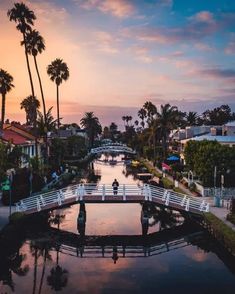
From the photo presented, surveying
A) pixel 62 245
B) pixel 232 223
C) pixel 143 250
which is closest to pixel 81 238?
pixel 62 245

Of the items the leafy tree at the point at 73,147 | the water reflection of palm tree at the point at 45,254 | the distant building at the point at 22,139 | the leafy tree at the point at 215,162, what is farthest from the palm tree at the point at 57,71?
the water reflection of palm tree at the point at 45,254

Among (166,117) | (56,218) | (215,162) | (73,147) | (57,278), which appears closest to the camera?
(57,278)

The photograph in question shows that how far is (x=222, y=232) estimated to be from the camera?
33.9 metres

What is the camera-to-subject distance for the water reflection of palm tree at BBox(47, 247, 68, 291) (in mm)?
26942

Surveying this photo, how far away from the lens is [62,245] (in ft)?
123

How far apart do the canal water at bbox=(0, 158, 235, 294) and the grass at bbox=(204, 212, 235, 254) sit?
34.1 inches

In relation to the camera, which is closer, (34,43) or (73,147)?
(34,43)

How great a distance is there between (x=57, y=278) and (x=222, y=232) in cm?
1248

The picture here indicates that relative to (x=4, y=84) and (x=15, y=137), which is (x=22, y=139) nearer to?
(x=15, y=137)

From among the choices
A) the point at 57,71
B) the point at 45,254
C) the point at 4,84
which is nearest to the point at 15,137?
the point at 4,84

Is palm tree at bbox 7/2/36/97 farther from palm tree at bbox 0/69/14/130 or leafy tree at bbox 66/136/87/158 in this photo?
leafy tree at bbox 66/136/87/158

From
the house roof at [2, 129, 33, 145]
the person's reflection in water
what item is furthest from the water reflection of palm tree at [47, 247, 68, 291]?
the house roof at [2, 129, 33, 145]

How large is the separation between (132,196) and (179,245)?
7.35 metres

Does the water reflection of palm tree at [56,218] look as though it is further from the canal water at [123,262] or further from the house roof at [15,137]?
the house roof at [15,137]
